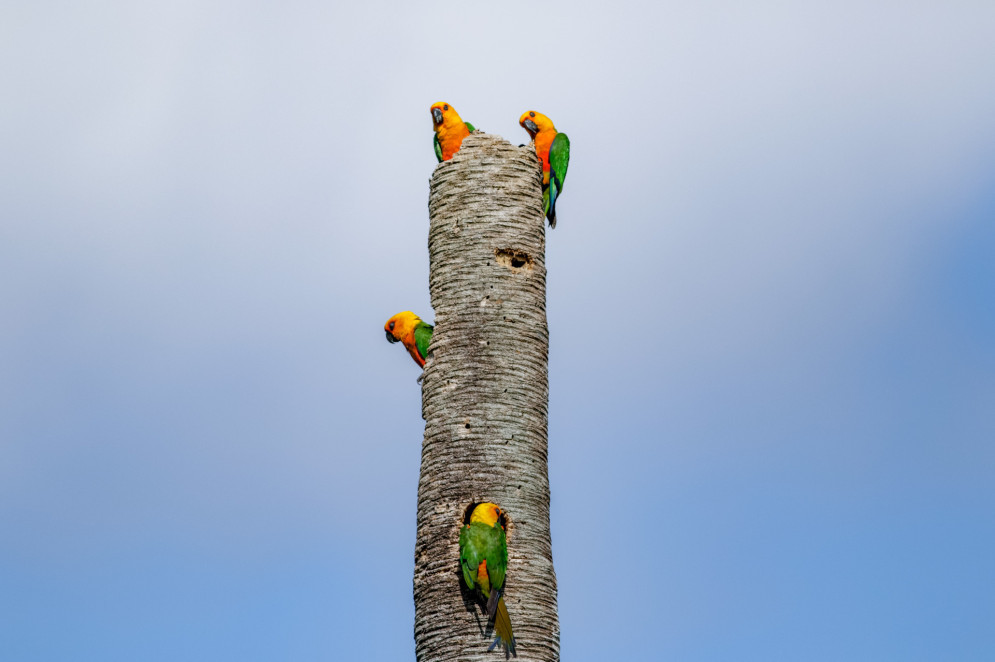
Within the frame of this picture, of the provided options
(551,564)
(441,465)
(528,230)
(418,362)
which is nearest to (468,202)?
(528,230)

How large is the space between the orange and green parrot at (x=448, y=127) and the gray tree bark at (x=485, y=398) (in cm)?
201

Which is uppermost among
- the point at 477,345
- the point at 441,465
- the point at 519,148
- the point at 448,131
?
the point at 448,131

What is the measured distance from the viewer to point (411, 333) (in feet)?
33.8

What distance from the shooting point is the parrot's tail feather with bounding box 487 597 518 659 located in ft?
21.3

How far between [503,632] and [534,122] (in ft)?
14.8

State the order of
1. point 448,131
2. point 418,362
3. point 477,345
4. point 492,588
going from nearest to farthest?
point 492,588 → point 477,345 → point 448,131 → point 418,362

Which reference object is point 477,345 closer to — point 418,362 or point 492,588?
point 492,588

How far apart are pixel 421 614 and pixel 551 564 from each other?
0.78 metres

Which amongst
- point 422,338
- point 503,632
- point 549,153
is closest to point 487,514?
point 503,632

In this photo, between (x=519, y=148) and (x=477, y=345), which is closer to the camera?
(x=477, y=345)

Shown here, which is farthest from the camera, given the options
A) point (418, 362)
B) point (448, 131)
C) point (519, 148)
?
point (418, 362)

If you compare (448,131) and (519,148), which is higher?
(448,131)

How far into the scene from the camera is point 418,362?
10375 mm

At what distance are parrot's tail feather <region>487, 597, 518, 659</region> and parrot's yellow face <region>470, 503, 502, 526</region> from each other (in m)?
0.44
